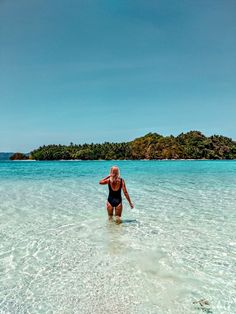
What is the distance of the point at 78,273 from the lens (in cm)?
469

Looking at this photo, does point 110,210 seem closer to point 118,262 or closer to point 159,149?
point 118,262

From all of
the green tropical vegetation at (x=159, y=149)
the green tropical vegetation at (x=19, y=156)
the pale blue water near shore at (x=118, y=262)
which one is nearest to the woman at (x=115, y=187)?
the pale blue water near shore at (x=118, y=262)

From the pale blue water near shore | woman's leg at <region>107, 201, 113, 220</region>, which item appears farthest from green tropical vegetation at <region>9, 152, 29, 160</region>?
woman's leg at <region>107, 201, 113, 220</region>

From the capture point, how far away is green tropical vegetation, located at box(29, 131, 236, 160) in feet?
414

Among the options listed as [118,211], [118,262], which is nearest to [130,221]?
[118,211]

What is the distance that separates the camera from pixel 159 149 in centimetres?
13000

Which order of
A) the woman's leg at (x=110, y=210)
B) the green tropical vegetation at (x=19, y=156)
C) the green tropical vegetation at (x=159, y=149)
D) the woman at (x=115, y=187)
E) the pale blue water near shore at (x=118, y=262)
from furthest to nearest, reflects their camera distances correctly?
the green tropical vegetation at (x=19, y=156), the green tropical vegetation at (x=159, y=149), the woman's leg at (x=110, y=210), the woman at (x=115, y=187), the pale blue water near shore at (x=118, y=262)

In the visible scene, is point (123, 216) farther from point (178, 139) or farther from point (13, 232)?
point (178, 139)

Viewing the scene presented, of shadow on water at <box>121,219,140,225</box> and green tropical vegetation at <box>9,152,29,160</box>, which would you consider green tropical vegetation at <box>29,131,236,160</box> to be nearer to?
green tropical vegetation at <box>9,152,29,160</box>

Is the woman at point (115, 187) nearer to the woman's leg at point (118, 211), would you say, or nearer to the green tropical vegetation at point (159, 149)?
the woman's leg at point (118, 211)

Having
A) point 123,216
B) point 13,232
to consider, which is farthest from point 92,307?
point 123,216

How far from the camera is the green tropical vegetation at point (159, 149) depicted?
414 ft

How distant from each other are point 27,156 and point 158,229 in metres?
159

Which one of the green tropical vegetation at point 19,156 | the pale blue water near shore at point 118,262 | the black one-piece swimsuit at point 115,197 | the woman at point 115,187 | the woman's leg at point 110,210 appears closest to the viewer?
the pale blue water near shore at point 118,262
